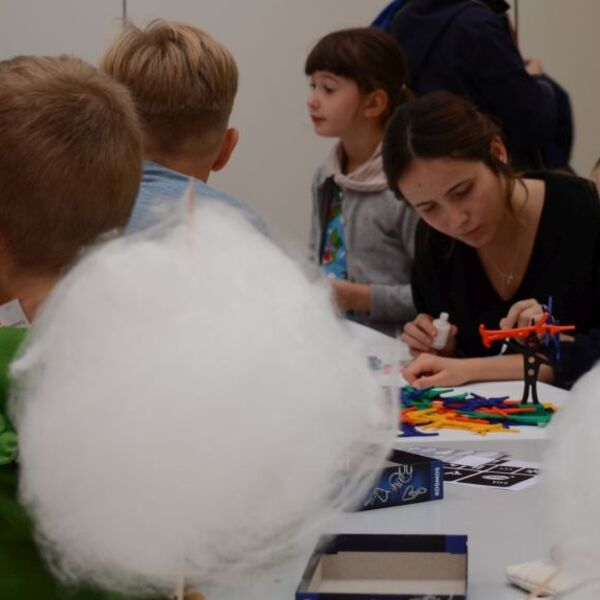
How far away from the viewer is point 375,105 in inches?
124

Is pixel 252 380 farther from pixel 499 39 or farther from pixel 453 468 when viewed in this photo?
pixel 499 39

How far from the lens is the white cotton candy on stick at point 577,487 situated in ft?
1.93

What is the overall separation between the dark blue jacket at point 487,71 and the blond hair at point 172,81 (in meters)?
1.10

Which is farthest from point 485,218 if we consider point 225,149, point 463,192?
point 225,149

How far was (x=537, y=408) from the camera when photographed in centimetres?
185

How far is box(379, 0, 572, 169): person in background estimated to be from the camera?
289 cm

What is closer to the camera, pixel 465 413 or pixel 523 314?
pixel 465 413

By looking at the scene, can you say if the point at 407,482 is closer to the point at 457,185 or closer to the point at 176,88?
the point at 176,88

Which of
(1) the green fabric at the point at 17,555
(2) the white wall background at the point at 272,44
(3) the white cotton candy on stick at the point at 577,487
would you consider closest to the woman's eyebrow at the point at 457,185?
(1) the green fabric at the point at 17,555

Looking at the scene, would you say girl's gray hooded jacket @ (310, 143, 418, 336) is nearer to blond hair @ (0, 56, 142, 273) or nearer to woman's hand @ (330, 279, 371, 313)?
woman's hand @ (330, 279, 371, 313)

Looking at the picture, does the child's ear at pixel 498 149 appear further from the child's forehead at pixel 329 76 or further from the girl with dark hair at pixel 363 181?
the child's forehead at pixel 329 76

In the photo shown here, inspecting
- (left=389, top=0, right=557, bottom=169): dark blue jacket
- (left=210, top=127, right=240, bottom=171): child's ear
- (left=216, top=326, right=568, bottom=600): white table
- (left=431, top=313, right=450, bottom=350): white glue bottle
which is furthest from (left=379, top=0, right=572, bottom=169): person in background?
(left=216, top=326, right=568, bottom=600): white table

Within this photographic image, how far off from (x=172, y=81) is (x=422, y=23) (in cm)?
131

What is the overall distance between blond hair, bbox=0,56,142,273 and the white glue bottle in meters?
1.43
